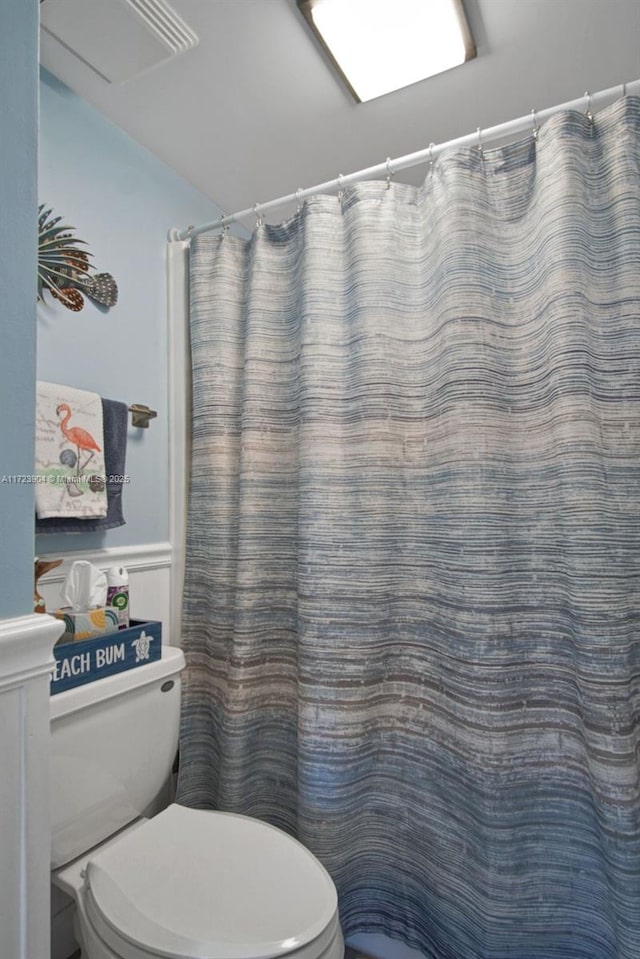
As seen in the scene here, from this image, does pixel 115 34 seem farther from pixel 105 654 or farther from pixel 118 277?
pixel 105 654

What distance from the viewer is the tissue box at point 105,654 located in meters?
1.03

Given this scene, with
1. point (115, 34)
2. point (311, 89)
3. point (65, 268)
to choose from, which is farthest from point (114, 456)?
point (311, 89)

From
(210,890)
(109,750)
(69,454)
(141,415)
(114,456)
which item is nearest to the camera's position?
(210,890)

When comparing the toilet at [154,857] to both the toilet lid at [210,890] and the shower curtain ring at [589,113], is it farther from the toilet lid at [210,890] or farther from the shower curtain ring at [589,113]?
the shower curtain ring at [589,113]

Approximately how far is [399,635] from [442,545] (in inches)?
10.4

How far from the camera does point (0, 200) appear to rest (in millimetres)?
674

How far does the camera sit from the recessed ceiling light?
107cm

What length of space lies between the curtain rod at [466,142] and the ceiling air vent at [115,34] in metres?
0.42

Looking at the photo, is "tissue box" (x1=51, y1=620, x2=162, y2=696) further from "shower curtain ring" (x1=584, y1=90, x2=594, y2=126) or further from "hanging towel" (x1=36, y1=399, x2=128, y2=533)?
"shower curtain ring" (x1=584, y1=90, x2=594, y2=126)

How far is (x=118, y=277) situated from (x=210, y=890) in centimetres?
149

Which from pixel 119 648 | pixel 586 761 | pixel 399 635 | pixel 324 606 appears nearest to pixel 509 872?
pixel 586 761

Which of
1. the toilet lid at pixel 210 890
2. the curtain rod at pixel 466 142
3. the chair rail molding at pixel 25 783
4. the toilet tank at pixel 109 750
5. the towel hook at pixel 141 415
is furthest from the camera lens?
the towel hook at pixel 141 415

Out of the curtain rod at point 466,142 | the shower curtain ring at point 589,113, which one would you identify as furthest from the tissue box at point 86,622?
the shower curtain ring at point 589,113

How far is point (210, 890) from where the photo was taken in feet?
2.93
